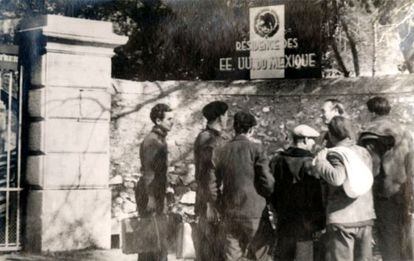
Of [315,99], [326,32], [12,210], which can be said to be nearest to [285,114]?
[315,99]

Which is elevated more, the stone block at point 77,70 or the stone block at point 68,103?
the stone block at point 77,70

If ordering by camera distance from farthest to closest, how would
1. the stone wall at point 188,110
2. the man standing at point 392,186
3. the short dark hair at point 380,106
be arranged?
1. the stone wall at point 188,110
2. the short dark hair at point 380,106
3. the man standing at point 392,186

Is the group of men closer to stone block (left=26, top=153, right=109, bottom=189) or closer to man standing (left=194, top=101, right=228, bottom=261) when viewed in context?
man standing (left=194, top=101, right=228, bottom=261)

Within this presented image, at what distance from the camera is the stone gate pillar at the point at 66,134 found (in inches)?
199

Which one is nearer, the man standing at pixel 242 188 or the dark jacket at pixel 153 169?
the man standing at pixel 242 188

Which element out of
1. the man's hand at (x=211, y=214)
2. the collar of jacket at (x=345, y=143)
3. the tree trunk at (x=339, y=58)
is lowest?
the man's hand at (x=211, y=214)

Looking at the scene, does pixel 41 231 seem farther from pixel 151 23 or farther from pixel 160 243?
pixel 151 23

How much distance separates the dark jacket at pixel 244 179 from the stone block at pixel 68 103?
170cm

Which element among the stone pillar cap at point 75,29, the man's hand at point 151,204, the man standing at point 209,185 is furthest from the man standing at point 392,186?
the stone pillar cap at point 75,29

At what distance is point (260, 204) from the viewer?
3926 millimetres

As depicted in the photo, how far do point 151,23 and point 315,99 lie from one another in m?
1.72

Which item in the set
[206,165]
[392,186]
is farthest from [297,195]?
[392,186]

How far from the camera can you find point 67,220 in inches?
201

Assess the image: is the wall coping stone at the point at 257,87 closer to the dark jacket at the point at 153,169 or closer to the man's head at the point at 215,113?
the dark jacket at the point at 153,169
